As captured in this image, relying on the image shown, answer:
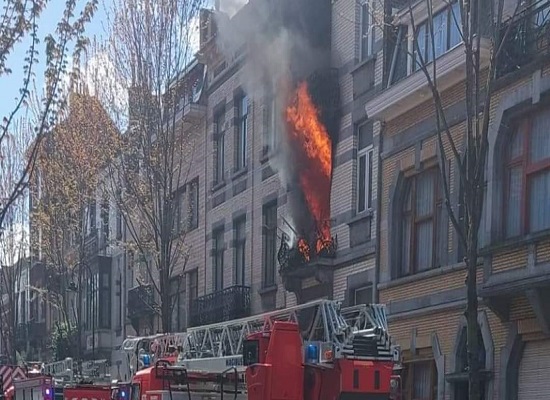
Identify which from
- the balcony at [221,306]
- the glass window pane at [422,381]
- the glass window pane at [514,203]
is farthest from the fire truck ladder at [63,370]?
the glass window pane at [514,203]

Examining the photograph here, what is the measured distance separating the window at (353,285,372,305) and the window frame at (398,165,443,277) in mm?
1297

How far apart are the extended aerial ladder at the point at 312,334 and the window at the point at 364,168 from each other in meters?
6.32

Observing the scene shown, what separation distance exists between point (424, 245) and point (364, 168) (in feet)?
9.58

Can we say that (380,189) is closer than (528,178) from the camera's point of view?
No

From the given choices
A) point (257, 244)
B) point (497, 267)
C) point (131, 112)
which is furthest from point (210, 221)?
point (497, 267)

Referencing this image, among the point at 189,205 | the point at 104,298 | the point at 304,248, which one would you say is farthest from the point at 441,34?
the point at 104,298

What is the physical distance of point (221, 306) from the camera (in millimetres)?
25516

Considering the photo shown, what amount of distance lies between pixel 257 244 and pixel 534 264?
37.2 feet

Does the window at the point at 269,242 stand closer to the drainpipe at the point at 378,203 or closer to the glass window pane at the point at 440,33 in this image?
the drainpipe at the point at 378,203

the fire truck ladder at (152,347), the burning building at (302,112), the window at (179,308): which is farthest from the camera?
the window at (179,308)

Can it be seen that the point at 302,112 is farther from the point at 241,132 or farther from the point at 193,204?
the point at 193,204

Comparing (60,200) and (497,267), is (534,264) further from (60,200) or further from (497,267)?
(60,200)

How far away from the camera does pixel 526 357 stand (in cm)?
1454

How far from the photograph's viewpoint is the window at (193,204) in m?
28.8
